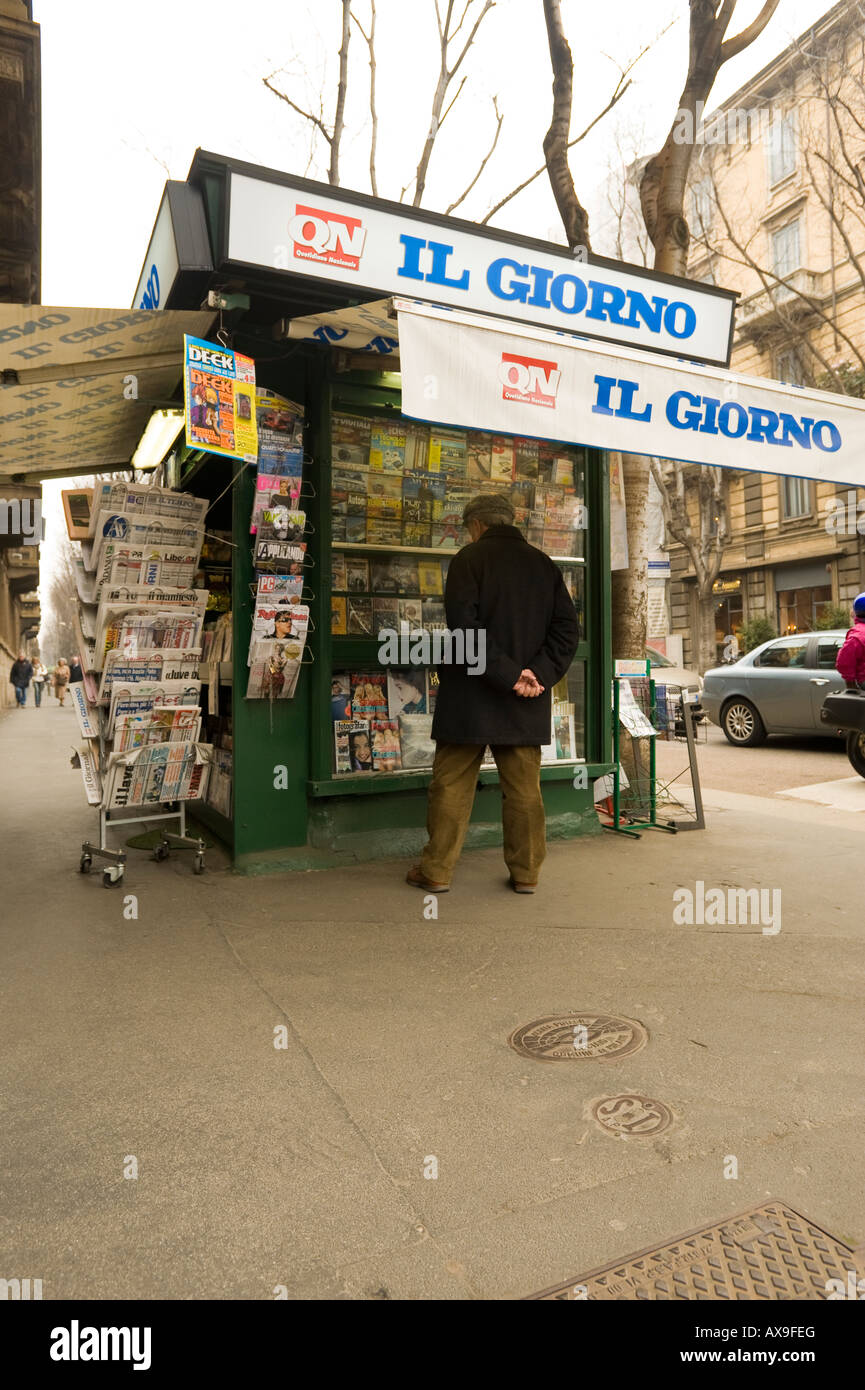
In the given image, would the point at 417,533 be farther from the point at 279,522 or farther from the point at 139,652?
the point at 139,652

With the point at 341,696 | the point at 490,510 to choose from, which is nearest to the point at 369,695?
the point at 341,696

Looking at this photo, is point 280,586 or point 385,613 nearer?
point 280,586

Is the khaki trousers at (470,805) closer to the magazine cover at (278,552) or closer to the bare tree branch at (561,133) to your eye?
the magazine cover at (278,552)

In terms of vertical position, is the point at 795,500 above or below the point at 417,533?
above

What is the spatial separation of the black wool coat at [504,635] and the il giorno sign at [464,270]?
4.11ft

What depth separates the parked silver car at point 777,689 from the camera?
12.0 m

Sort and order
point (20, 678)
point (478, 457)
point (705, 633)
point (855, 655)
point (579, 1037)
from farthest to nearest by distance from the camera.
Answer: point (20, 678) → point (705, 633) → point (855, 655) → point (478, 457) → point (579, 1037)

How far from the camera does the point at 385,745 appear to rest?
230 inches

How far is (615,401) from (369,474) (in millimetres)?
2022

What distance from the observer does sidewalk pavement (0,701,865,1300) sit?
6.80ft

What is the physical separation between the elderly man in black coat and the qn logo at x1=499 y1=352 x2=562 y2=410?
1.10 m

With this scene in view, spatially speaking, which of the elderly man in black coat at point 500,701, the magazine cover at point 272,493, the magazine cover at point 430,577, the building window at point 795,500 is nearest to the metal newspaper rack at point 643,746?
the magazine cover at point 430,577

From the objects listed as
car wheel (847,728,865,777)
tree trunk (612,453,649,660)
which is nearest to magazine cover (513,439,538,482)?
tree trunk (612,453,649,660)
